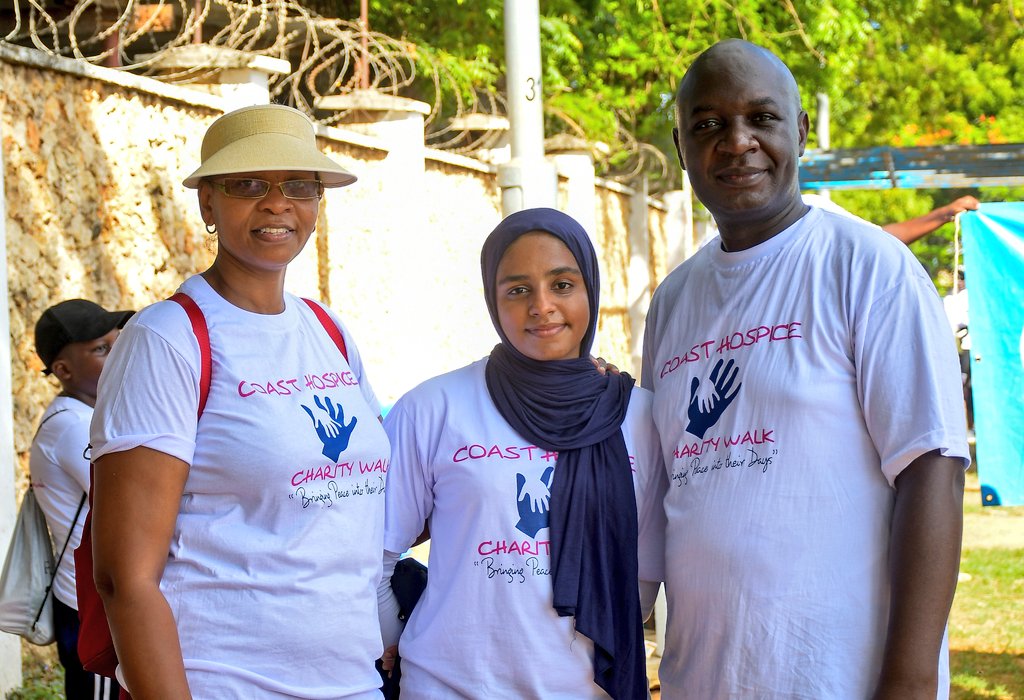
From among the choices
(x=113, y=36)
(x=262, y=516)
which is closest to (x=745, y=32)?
(x=113, y=36)

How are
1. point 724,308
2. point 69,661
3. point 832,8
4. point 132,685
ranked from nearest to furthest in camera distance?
point 132,685, point 724,308, point 69,661, point 832,8

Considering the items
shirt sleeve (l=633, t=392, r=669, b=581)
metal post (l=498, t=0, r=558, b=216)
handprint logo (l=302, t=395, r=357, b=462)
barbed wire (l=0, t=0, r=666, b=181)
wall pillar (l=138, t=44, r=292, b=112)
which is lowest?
shirt sleeve (l=633, t=392, r=669, b=581)

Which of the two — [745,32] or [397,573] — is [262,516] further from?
[745,32]

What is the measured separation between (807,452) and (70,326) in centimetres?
291

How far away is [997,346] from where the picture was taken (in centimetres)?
689

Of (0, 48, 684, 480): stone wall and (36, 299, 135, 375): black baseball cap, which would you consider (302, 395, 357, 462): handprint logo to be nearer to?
(36, 299, 135, 375): black baseball cap

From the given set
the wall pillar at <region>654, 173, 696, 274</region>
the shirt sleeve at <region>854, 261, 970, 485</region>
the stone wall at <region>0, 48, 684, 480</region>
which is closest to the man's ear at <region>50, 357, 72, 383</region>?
the stone wall at <region>0, 48, 684, 480</region>

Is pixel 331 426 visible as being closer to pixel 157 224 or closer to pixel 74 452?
pixel 74 452

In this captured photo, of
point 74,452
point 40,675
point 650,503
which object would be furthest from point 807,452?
point 40,675

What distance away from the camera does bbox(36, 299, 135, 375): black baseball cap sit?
4.24 m

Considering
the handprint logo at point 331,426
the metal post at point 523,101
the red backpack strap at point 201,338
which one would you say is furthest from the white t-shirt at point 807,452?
the metal post at point 523,101

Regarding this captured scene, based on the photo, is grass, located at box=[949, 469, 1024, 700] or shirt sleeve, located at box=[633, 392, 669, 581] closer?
shirt sleeve, located at box=[633, 392, 669, 581]

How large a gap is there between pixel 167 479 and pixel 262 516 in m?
0.20

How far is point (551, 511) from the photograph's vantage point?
8.37ft
